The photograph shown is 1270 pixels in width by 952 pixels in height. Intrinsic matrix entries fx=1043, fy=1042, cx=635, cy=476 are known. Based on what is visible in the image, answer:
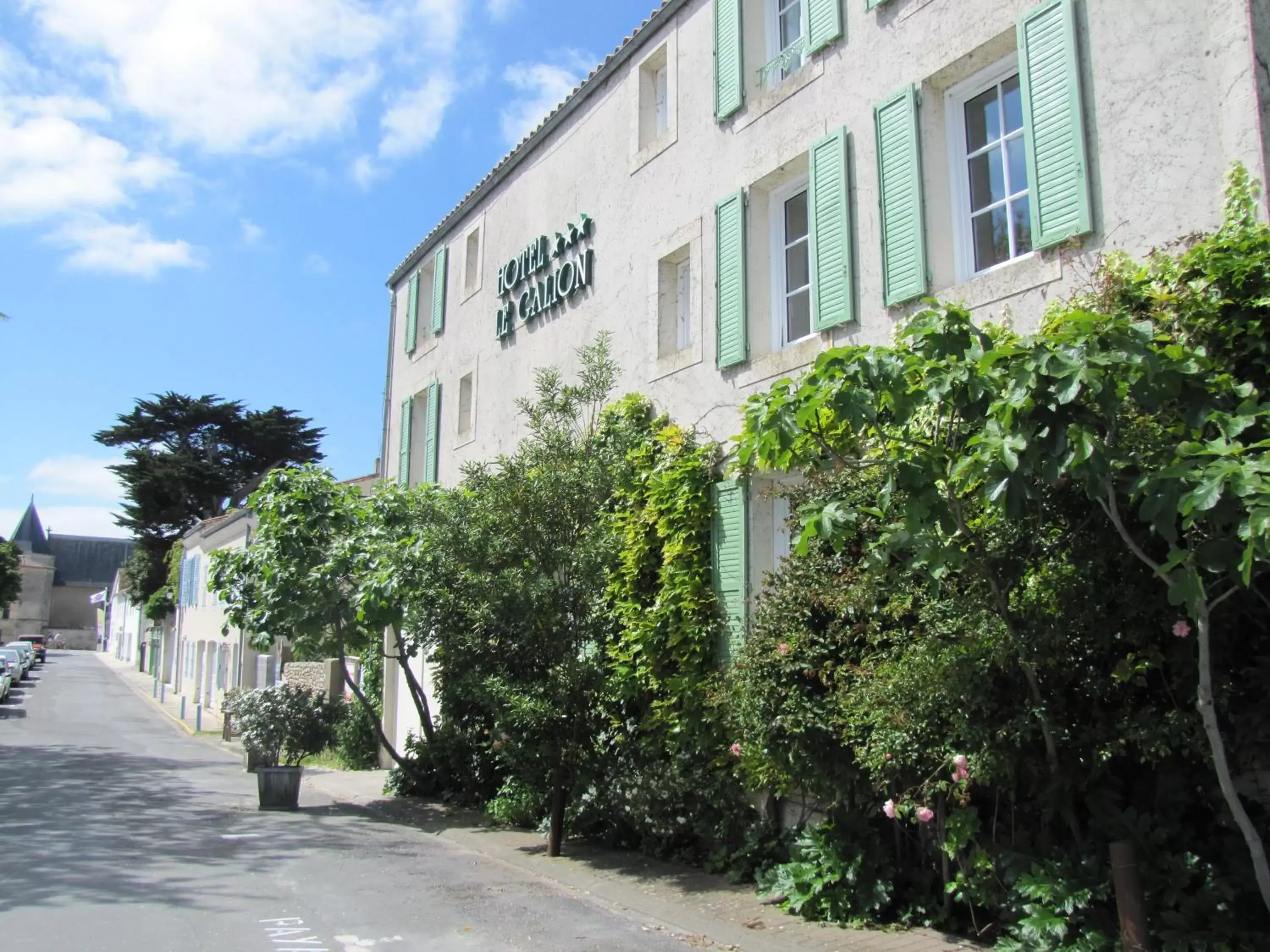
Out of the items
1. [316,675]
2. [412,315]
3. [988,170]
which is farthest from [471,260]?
[316,675]

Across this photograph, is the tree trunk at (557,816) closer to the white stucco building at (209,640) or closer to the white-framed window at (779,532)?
the white-framed window at (779,532)

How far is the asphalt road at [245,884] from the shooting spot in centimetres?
665

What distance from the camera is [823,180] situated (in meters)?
8.73

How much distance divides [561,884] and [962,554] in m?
5.08

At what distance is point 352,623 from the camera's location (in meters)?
12.9

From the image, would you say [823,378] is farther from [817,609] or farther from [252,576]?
[252,576]

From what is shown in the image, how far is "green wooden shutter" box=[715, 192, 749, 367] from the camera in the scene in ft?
30.9

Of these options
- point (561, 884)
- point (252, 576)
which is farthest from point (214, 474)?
point (561, 884)

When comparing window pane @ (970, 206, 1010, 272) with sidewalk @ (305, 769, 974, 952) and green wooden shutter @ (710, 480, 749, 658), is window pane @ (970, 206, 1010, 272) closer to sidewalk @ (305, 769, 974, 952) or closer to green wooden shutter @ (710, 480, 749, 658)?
green wooden shutter @ (710, 480, 749, 658)

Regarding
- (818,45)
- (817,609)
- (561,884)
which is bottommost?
(561,884)

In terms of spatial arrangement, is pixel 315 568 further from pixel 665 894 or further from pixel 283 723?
pixel 665 894

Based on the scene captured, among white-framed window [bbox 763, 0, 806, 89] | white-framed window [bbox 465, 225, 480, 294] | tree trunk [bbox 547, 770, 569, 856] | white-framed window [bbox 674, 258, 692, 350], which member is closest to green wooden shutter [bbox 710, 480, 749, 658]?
tree trunk [bbox 547, 770, 569, 856]

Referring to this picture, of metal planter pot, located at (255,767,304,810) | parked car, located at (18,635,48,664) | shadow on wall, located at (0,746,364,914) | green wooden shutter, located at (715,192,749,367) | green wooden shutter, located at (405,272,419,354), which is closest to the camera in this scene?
shadow on wall, located at (0,746,364,914)

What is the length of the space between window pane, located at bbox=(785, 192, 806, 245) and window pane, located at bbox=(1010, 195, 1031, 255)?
2426 mm
